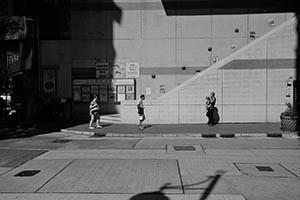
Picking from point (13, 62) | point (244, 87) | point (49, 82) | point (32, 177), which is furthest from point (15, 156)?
point (49, 82)

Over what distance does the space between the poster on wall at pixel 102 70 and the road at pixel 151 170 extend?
38.9 ft

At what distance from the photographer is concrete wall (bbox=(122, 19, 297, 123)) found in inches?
781

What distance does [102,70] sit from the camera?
25438 mm

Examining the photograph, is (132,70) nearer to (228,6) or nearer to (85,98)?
(85,98)

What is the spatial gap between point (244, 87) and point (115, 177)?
13492mm

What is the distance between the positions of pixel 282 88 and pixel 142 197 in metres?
15.4

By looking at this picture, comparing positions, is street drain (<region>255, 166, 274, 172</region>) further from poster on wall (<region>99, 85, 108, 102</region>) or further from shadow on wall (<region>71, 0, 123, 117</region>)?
poster on wall (<region>99, 85, 108, 102</region>)

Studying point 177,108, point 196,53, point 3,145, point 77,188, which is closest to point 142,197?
point 77,188

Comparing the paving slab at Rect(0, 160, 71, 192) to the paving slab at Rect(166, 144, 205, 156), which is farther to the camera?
the paving slab at Rect(166, 144, 205, 156)

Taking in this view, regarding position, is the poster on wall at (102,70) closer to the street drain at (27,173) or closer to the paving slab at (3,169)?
the paving slab at (3,169)

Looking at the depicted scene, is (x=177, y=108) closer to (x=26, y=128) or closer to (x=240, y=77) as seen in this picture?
(x=240, y=77)

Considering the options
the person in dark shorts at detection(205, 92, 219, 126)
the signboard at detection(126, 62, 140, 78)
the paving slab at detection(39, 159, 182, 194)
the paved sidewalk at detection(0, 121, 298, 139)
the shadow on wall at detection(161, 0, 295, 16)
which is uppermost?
the shadow on wall at detection(161, 0, 295, 16)

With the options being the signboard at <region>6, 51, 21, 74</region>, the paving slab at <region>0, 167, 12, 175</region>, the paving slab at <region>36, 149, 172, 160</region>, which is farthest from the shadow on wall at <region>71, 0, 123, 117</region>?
the paving slab at <region>0, 167, 12, 175</region>

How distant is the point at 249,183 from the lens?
24.5ft
